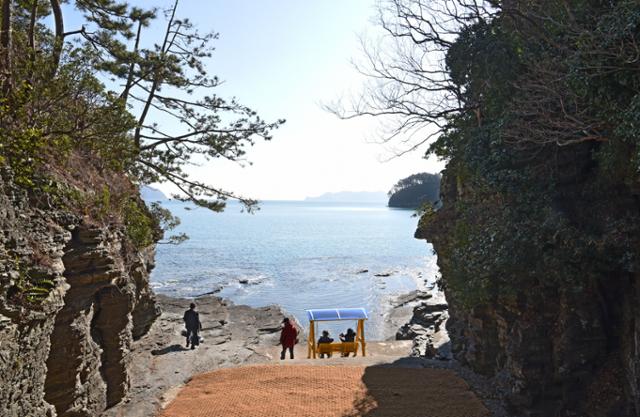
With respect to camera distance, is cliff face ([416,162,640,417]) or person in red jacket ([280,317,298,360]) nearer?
cliff face ([416,162,640,417])

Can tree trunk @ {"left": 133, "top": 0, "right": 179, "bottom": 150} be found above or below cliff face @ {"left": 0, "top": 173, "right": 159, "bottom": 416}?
above

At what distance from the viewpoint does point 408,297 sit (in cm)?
3894

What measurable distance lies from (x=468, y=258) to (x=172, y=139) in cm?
1302

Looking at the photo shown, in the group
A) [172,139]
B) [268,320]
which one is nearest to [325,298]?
[268,320]

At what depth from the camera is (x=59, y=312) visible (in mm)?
9047

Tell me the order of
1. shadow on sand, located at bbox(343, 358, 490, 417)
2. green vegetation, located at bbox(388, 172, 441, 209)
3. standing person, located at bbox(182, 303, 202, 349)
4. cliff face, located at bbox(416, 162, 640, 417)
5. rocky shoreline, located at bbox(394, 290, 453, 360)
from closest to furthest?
cliff face, located at bbox(416, 162, 640, 417) → shadow on sand, located at bbox(343, 358, 490, 417) → standing person, located at bbox(182, 303, 202, 349) → rocky shoreline, located at bbox(394, 290, 453, 360) → green vegetation, located at bbox(388, 172, 441, 209)

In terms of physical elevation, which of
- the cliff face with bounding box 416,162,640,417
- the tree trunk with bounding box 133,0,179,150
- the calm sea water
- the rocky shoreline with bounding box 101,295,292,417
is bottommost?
the calm sea water

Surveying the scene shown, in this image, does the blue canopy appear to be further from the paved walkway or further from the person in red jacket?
the paved walkway

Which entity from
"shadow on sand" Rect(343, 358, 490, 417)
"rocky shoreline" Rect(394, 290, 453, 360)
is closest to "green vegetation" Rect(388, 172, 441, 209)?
"rocky shoreline" Rect(394, 290, 453, 360)

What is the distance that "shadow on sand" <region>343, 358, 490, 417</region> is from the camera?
10.7 metres

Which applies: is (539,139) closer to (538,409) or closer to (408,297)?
(538,409)

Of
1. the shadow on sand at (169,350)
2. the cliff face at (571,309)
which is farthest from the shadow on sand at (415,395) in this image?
the shadow on sand at (169,350)

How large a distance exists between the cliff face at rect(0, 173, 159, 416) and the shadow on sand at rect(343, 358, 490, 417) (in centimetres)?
616

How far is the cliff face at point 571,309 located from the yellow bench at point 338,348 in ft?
20.3
